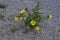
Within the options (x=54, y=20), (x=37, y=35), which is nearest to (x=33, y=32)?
(x=37, y=35)

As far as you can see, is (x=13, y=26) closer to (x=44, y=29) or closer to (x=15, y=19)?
(x=15, y=19)

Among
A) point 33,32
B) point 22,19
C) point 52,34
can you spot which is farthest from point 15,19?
point 52,34

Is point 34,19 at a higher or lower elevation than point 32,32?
higher

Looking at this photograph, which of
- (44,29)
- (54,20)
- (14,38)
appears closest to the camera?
(14,38)

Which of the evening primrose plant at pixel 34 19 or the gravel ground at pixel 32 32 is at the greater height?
the evening primrose plant at pixel 34 19

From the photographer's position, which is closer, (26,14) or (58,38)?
(58,38)

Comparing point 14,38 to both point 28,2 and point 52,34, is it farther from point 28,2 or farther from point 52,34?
point 28,2

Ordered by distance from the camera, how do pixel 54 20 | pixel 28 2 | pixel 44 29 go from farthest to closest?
pixel 28 2
pixel 54 20
pixel 44 29

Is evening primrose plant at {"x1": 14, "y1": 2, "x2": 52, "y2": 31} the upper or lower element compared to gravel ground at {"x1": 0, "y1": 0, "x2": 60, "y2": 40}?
upper
